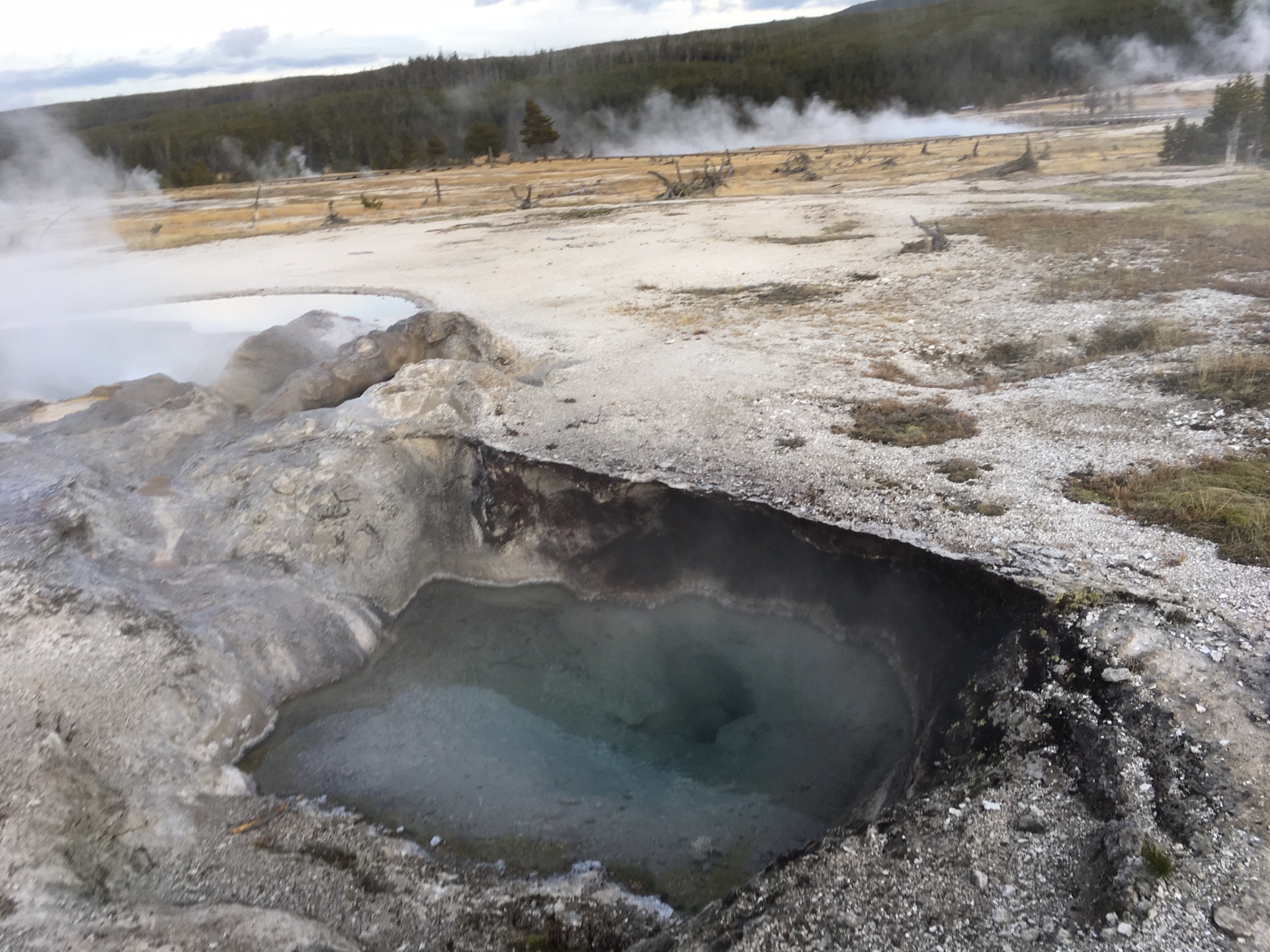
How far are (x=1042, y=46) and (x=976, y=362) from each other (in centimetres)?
5903

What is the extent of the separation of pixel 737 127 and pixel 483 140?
48.1ft

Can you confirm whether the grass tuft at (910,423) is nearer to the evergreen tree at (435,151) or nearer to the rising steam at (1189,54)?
the evergreen tree at (435,151)

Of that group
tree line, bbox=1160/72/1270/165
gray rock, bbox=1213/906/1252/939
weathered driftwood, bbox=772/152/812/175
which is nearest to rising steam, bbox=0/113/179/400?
gray rock, bbox=1213/906/1252/939

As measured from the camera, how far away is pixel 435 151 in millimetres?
46000

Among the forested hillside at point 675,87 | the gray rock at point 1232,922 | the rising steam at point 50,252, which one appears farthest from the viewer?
the forested hillside at point 675,87

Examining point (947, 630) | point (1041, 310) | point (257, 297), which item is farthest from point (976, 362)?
point (257, 297)

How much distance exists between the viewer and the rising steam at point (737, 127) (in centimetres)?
4500

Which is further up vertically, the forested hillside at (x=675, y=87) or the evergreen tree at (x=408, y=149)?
the forested hillside at (x=675, y=87)

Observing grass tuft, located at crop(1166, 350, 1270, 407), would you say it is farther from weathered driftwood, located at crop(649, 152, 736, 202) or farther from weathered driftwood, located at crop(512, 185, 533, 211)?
weathered driftwood, located at crop(512, 185, 533, 211)

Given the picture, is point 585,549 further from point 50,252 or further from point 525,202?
point 525,202

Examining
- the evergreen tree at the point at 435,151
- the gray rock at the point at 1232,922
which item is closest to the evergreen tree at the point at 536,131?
the evergreen tree at the point at 435,151

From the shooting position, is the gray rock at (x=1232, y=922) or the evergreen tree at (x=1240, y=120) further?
the evergreen tree at (x=1240, y=120)

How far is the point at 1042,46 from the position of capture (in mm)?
57594

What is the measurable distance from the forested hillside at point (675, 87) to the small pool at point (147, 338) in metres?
32.1
